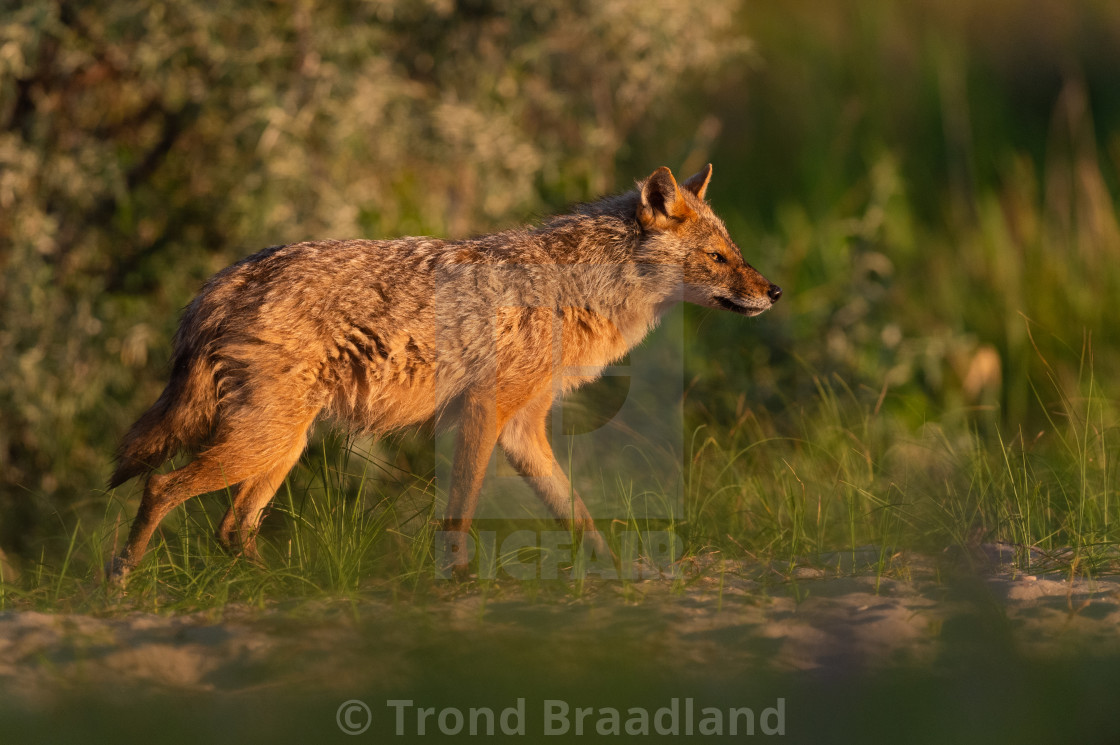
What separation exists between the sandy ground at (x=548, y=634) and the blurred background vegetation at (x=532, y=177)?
397 cm

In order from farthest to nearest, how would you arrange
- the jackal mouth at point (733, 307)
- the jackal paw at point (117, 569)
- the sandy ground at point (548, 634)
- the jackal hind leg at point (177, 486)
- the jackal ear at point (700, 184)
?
the jackal ear at point (700, 184), the jackal mouth at point (733, 307), the jackal hind leg at point (177, 486), the jackal paw at point (117, 569), the sandy ground at point (548, 634)

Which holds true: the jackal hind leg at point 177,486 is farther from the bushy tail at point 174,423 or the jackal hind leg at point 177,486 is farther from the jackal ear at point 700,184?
the jackal ear at point 700,184

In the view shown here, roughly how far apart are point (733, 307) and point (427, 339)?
1.67 metres

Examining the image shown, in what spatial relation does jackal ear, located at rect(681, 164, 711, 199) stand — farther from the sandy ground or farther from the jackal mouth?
the sandy ground

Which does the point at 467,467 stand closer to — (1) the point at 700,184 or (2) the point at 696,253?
(2) the point at 696,253

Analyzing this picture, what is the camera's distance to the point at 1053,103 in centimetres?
1112

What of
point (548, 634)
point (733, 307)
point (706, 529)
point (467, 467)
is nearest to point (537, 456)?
point (467, 467)

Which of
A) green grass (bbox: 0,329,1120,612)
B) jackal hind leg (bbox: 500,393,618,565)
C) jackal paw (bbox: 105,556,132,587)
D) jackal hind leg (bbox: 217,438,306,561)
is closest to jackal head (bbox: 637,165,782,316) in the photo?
green grass (bbox: 0,329,1120,612)

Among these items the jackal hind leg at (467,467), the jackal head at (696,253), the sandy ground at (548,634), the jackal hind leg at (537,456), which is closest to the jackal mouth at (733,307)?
the jackal head at (696,253)

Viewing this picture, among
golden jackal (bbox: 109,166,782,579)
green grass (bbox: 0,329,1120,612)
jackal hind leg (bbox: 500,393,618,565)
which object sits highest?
golden jackal (bbox: 109,166,782,579)

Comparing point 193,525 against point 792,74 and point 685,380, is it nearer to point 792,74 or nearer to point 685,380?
point 685,380

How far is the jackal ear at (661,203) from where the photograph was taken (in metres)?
5.98

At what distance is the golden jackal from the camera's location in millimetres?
5453

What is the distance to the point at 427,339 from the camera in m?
5.77
